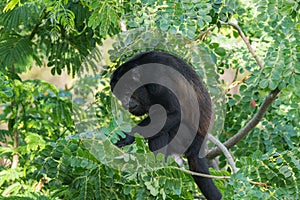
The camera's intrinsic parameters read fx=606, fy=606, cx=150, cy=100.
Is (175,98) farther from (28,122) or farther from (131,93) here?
(28,122)

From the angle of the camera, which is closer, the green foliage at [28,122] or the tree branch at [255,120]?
the tree branch at [255,120]

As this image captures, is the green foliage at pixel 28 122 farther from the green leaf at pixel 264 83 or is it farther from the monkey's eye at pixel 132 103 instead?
the green leaf at pixel 264 83

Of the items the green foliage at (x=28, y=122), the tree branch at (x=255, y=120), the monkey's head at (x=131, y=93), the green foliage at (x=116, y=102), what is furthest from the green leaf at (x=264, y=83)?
the green foliage at (x=28, y=122)

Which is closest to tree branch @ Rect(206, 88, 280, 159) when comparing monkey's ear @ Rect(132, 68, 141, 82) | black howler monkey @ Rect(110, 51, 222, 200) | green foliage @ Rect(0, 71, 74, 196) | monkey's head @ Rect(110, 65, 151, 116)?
Answer: black howler monkey @ Rect(110, 51, 222, 200)

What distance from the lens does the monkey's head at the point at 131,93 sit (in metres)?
3.88

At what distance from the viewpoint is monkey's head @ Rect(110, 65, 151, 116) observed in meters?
3.88

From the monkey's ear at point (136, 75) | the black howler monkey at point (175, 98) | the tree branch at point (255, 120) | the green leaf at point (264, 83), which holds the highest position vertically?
the monkey's ear at point (136, 75)

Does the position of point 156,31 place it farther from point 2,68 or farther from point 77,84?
point 2,68

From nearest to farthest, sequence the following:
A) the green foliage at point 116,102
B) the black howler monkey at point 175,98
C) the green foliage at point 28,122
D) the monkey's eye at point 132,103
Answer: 1. the green foliage at point 116,102
2. the black howler monkey at point 175,98
3. the monkey's eye at point 132,103
4. the green foliage at point 28,122

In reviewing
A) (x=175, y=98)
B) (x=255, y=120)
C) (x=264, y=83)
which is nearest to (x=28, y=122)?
(x=175, y=98)

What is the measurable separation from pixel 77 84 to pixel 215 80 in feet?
3.27

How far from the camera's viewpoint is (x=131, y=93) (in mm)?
3959

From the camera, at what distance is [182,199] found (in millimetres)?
3102

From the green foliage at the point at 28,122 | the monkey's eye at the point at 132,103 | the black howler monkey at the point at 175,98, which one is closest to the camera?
the black howler monkey at the point at 175,98
